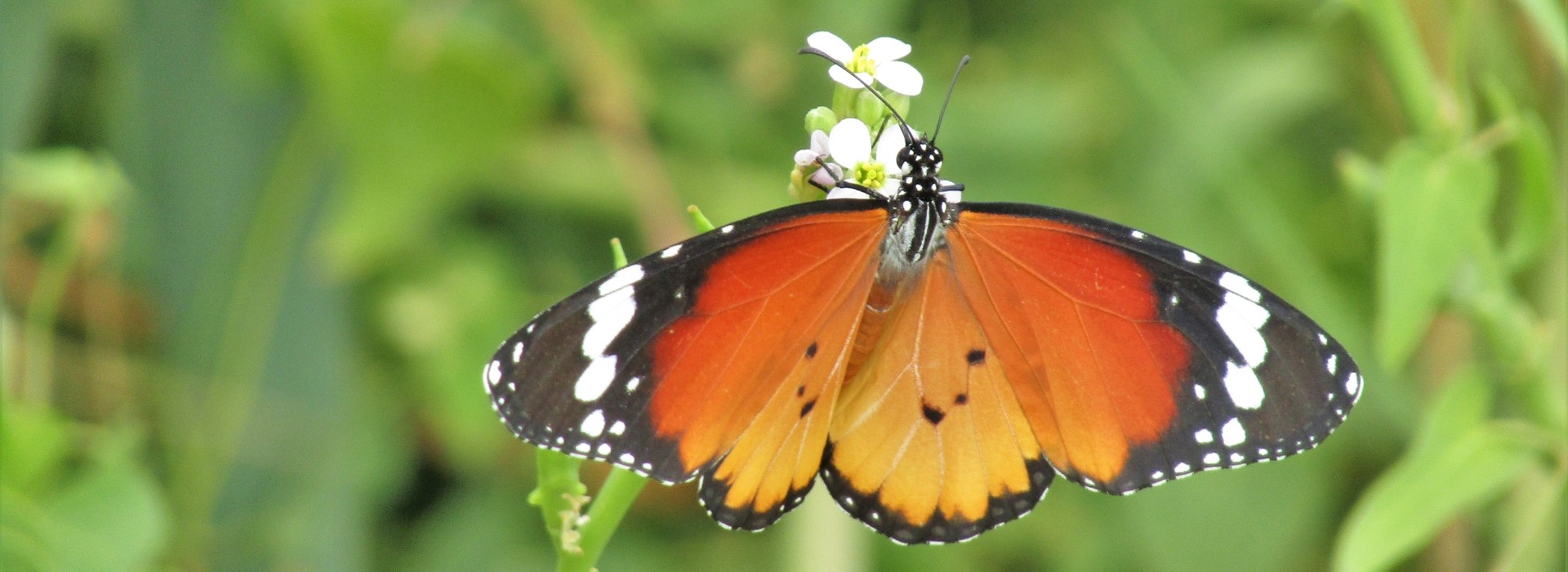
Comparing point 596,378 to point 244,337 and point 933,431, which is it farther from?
point 244,337

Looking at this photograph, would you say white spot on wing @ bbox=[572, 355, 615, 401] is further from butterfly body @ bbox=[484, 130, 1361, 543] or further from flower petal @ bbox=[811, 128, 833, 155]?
flower petal @ bbox=[811, 128, 833, 155]

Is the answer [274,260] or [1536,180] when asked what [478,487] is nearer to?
[274,260]

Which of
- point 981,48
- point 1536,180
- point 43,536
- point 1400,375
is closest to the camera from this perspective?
point 43,536

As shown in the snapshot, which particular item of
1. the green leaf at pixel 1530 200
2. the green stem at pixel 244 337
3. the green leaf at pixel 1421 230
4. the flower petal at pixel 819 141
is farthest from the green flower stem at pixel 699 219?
the green stem at pixel 244 337

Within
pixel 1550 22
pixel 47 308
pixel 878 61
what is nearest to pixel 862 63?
pixel 878 61

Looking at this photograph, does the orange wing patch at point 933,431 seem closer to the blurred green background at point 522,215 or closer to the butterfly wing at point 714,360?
the butterfly wing at point 714,360

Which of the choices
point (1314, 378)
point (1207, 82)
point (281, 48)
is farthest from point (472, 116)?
point (1314, 378)
